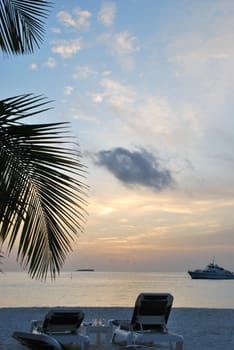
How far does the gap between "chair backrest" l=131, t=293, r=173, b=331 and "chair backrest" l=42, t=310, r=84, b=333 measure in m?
0.72

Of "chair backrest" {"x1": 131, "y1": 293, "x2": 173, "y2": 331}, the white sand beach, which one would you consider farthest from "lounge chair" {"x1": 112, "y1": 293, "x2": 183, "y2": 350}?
the white sand beach

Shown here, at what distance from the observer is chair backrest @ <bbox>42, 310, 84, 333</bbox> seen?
6668mm

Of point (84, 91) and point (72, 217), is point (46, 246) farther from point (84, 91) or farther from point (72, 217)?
point (84, 91)

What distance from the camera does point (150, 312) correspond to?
7.04 meters

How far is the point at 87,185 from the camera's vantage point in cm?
260

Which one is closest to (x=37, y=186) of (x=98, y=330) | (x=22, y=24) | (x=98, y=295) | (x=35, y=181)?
(x=35, y=181)

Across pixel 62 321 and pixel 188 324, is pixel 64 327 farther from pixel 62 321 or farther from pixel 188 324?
pixel 188 324

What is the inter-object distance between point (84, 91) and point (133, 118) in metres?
3.74

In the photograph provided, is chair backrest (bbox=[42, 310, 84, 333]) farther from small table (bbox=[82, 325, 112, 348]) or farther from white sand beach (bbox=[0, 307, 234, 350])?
white sand beach (bbox=[0, 307, 234, 350])

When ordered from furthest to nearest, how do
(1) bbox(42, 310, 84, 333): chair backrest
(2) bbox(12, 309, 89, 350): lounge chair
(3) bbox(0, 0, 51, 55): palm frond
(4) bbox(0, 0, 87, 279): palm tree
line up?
1. (1) bbox(42, 310, 84, 333): chair backrest
2. (2) bbox(12, 309, 89, 350): lounge chair
3. (3) bbox(0, 0, 51, 55): palm frond
4. (4) bbox(0, 0, 87, 279): palm tree

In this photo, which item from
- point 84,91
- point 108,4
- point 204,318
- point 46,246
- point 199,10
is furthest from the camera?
point 204,318

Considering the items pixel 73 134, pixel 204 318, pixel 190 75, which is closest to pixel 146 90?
pixel 190 75

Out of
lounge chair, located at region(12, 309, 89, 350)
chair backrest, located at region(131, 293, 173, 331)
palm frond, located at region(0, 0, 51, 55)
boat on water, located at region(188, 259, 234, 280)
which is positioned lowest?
lounge chair, located at region(12, 309, 89, 350)

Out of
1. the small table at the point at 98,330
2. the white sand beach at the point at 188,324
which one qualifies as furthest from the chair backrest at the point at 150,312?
the white sand beach at the point at 188,324
